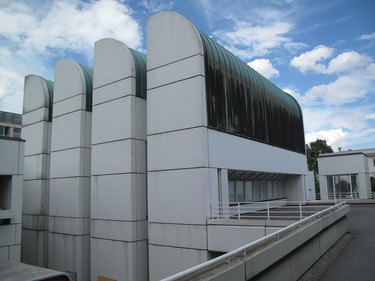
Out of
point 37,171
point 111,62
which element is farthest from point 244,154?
point 37,171

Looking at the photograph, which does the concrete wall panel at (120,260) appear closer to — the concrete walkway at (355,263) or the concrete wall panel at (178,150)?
the concrete wall panel at (178,150)

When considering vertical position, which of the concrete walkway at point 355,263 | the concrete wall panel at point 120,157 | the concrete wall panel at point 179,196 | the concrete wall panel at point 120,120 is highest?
the concrete wall panel at point 120,120

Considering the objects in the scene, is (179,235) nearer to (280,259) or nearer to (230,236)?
(230,236)

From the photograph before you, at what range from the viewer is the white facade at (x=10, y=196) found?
15.6m

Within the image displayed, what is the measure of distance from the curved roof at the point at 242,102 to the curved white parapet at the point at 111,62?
4353mm

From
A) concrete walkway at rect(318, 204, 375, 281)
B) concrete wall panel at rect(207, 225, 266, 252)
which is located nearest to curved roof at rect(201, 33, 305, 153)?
concrete wall panel at rect(207, 225, 266, 252)

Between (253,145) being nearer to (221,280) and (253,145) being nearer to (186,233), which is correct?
(186,233)

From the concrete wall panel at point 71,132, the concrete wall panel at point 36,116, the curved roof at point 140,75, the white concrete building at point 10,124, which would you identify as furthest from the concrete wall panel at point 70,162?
the white concrete building at point 10,124

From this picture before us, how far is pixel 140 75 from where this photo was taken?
61.3 ft

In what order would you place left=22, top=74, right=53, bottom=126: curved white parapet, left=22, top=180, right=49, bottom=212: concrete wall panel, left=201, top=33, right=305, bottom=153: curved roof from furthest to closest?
left=22, top=74, right=53, bottom=126: curved white parapet < left=22, top=180, right=49, bottom=212: concrete wall panel < left=201, top=33, right=305, bottom=153: curved roof

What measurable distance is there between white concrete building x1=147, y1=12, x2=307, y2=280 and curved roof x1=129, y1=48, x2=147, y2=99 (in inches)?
38.6

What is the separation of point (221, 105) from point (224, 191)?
4209 millimetres

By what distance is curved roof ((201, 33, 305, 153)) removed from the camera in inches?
648

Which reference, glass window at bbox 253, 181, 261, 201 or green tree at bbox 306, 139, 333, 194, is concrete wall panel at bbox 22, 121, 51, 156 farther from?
green tree at bbox 306, 139, 333, 194
